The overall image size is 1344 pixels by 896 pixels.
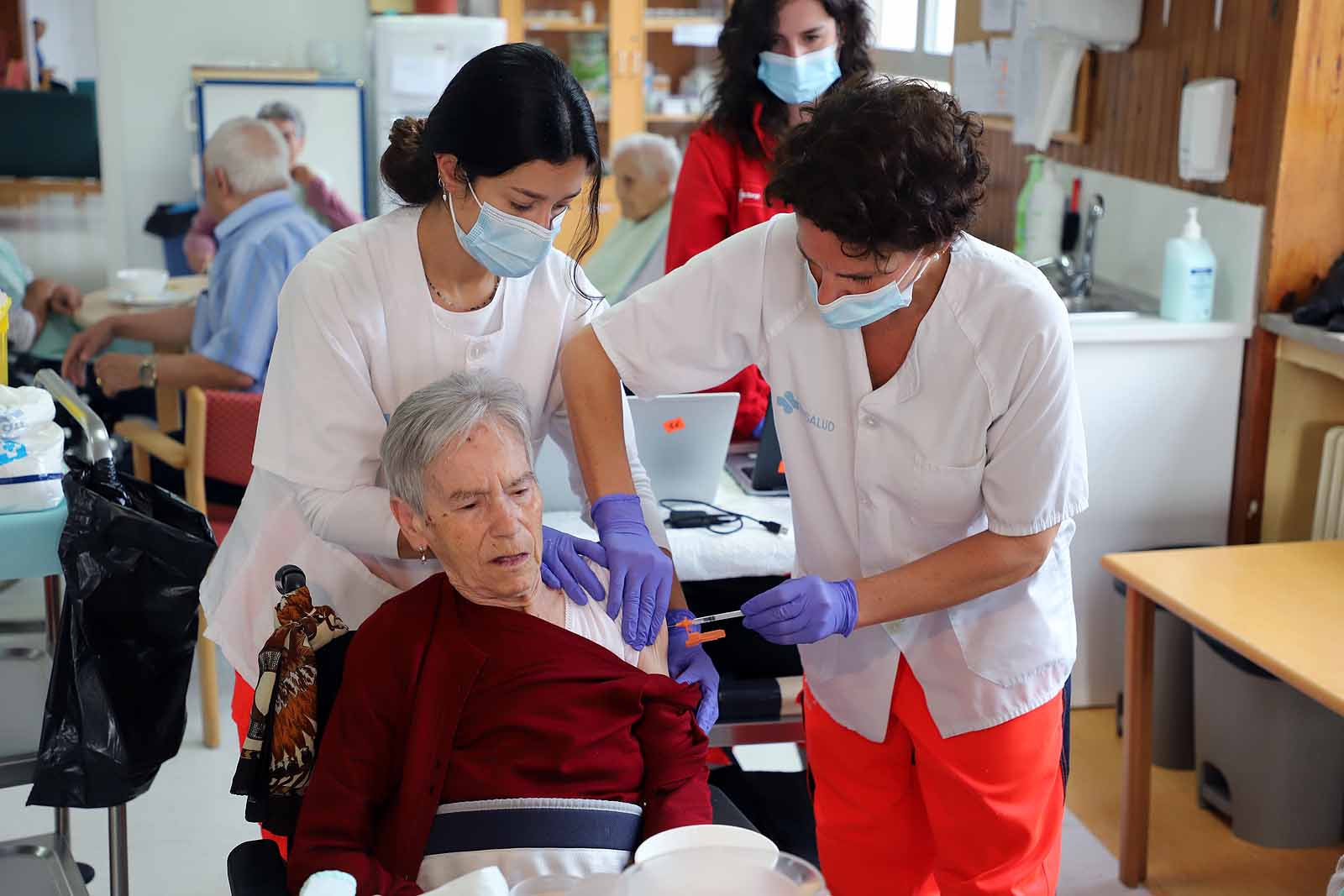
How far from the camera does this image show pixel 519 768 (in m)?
1.56

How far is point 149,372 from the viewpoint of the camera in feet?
10.5

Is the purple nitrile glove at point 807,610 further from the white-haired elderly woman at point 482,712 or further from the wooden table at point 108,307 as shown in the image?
the wooden table at point 108,307

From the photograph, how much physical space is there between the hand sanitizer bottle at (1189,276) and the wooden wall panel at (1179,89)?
0.40ft

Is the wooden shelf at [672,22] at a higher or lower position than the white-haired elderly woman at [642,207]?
higher

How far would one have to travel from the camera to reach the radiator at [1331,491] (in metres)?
2.70

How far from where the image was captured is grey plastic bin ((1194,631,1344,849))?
2.51m

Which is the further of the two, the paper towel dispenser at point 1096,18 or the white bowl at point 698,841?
the paper towel dispenser at point 1096,18

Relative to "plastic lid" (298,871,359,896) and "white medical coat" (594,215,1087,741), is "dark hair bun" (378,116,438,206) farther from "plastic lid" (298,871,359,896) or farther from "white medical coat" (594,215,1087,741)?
"plastic lid" (298,871,359,896)

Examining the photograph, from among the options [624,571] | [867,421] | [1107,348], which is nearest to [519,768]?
[624,571]

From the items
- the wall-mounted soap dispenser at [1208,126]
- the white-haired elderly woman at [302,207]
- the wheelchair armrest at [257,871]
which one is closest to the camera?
the wheelchair armrest at [257,871]

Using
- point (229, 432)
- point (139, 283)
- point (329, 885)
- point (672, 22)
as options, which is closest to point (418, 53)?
point (672, 22)

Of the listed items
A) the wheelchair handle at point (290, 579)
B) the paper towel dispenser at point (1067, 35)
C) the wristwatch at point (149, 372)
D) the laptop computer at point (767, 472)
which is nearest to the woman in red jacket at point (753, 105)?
the laptop computer at point (767, 472)

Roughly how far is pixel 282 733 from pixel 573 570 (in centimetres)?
40

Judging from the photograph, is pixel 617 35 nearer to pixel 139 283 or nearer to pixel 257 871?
pixel 139 283
